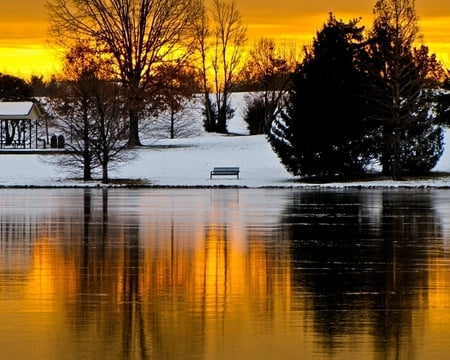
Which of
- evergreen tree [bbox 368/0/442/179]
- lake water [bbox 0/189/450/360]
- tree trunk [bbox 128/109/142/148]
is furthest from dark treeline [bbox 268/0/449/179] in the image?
lake water [bbox 0/189/450/360]

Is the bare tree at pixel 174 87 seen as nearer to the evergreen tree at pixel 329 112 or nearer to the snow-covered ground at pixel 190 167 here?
the snow-covered ground at pixel 190 167

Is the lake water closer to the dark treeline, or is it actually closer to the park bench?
the dark treeline

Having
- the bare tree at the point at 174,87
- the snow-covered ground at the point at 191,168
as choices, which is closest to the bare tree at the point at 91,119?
the snow-covered ground at the point at 191,168

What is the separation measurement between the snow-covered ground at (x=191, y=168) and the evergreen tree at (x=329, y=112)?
1729 millimetres

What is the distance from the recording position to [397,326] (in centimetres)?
1166

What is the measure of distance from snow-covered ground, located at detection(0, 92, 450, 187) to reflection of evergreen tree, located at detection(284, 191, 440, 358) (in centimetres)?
1974

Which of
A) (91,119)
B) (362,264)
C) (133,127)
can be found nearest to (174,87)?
(133,127)

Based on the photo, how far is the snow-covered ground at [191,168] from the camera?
51.4 m

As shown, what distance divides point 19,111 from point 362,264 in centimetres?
6945

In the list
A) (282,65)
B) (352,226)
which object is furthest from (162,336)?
(282,65)

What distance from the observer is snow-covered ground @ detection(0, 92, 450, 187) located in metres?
51.4

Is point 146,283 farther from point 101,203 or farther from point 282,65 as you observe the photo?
point 282,65

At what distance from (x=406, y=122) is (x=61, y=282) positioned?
39507mm

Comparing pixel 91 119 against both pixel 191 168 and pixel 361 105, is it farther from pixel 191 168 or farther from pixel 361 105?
pixel 361 105
